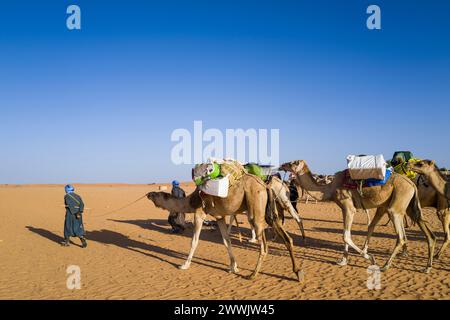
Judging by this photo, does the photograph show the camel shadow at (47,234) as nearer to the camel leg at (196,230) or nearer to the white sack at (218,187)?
the camel leg at (196,230)

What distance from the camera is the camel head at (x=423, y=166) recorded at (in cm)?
906

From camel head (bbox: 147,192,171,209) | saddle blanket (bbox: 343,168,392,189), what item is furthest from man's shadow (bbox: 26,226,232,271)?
saddle blanket (bbox: 343,168,392,189)

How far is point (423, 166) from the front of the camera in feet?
Result: 29.8

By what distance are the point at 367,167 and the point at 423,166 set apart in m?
1.74

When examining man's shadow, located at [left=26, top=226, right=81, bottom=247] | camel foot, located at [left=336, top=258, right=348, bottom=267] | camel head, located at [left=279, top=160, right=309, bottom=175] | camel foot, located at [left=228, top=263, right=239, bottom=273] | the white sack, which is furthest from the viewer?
man's shadow, located at [left=26, top=226, right=81, bottom=247]

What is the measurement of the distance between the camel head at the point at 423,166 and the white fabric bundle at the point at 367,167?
1201 millimetres

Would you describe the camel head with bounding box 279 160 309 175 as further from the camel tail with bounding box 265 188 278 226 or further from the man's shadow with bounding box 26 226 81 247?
the man's shadow with bounding box 26 226 81 247

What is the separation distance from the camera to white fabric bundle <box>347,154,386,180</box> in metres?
8.38

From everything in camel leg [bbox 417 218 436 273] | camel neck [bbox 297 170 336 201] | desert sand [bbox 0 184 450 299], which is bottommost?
desert sand [bbox 0 184 450 299]

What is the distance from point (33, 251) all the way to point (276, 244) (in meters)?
7.82

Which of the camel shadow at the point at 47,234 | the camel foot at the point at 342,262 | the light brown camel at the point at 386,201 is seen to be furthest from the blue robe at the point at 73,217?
the camel foot at the point at 342,262

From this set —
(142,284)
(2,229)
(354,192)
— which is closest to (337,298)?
(354,192)

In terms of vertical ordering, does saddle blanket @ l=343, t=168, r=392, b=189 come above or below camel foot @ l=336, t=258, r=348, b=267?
above

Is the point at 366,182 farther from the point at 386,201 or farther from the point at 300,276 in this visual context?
the point at 300,276
